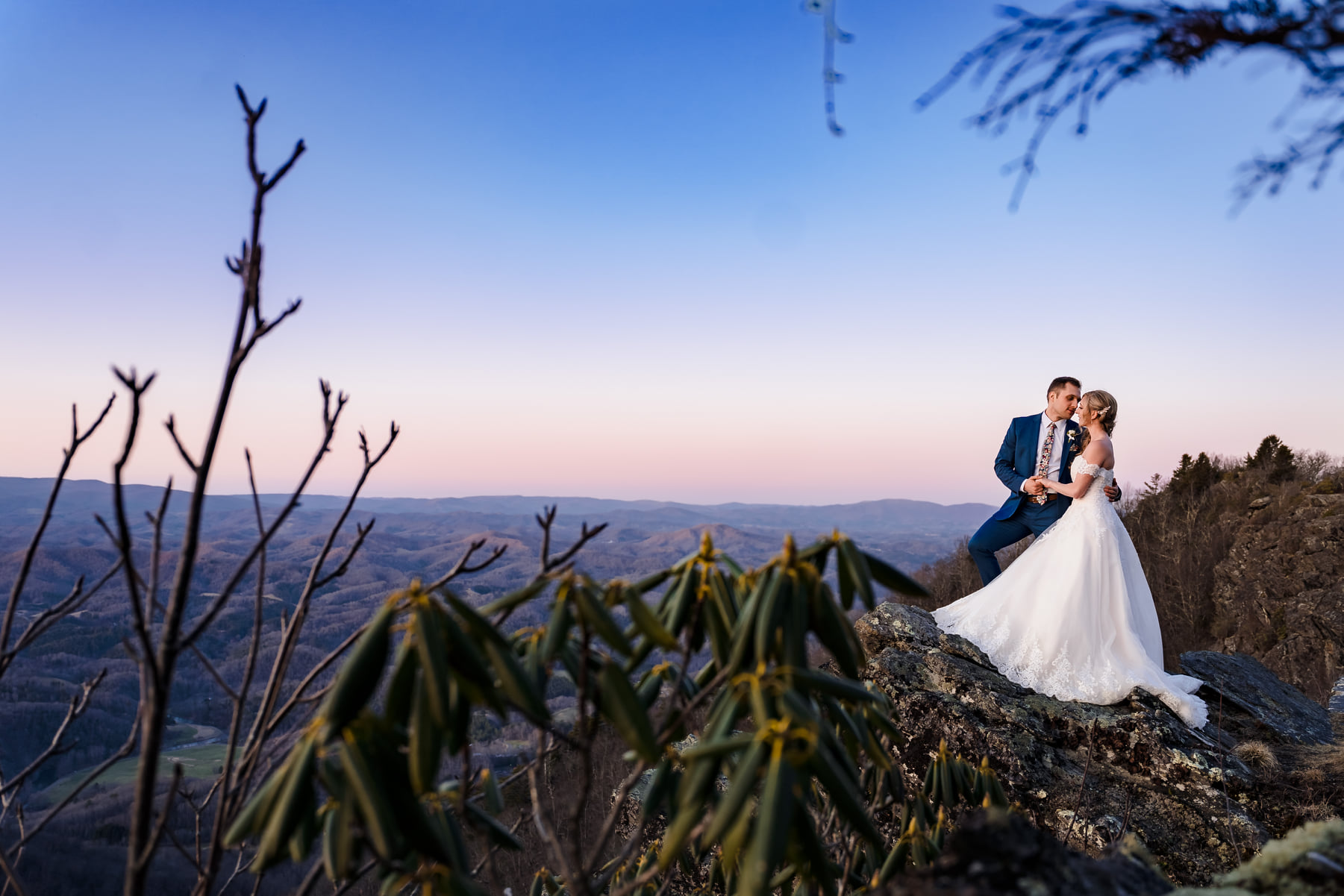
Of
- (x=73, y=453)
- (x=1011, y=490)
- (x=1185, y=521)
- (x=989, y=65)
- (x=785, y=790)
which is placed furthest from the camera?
(x=1185, y=521)

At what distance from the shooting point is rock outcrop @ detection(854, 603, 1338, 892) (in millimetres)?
4105

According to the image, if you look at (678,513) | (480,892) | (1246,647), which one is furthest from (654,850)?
(678,513)

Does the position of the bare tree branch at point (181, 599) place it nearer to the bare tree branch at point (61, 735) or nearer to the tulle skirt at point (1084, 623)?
the bare tree branch at point (61, 735)

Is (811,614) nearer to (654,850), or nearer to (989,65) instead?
(989,65)

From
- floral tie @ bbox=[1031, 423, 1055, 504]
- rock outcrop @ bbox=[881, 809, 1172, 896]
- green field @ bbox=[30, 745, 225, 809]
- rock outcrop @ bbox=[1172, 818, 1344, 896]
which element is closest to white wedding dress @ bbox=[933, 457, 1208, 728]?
floral tie @ bbox=[1031, 423, 1055, 504]

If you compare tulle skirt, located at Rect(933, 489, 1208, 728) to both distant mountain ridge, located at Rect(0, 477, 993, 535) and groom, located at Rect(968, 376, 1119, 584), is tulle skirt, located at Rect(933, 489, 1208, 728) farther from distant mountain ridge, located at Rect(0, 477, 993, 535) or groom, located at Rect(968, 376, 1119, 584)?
distant mountain ridge, located at Rect(0, 477, 993, 535)

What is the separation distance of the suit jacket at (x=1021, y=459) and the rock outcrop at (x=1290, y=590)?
7.37m

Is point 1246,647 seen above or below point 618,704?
below

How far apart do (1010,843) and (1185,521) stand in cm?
2332

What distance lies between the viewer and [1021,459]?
617 cm

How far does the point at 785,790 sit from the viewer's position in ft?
3.04

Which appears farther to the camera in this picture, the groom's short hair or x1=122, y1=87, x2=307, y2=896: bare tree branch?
the groom's short hair

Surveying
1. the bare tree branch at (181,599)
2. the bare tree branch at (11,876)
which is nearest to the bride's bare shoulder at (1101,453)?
the bare tree branch at (181,599)

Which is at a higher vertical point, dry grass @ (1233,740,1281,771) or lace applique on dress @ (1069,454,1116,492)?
lace applique on dress @ (1069,454,1116,492)
